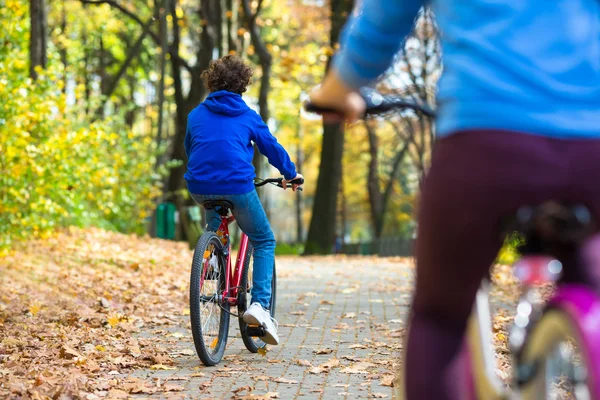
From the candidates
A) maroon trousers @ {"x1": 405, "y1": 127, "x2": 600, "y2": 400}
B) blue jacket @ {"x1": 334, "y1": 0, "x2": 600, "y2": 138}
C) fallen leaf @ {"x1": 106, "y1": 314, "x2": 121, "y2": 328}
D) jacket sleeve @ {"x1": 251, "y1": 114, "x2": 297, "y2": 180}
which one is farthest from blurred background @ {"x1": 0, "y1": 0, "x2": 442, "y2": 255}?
fallen leaf @ {"x1": 106, "y1": 314, "x2": 121, "y2": 328}

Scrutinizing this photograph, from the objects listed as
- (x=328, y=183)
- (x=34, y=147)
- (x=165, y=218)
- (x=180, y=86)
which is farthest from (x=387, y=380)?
(x=165, y=218)

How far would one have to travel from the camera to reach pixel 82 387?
5.62m

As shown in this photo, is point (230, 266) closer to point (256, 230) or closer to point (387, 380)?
point (256, 230)

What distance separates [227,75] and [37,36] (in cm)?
986

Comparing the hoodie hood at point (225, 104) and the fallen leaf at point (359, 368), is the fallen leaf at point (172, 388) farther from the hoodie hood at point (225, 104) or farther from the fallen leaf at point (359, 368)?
the hoodie hood at point (225, 104)

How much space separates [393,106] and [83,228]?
17.9 metres

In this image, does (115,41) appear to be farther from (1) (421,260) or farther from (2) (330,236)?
(1) (421,260)

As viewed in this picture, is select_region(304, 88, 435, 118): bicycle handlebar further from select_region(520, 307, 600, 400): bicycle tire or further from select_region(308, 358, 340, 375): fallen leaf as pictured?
select_region(308, 358, 340, 375): fallen leaf

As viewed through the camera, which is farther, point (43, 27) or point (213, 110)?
point (43, 27)

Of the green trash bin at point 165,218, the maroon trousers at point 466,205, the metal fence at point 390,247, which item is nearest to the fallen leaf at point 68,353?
the maroon trousers at point 466,205

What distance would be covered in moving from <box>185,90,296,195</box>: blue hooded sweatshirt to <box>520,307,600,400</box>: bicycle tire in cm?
435

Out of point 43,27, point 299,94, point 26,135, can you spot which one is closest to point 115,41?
point 299,94

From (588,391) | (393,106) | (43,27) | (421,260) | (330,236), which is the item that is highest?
(43,27)

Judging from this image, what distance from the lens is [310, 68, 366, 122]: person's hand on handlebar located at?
2561mm
